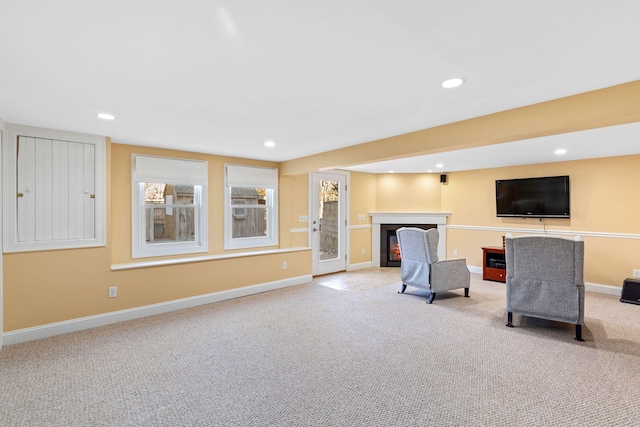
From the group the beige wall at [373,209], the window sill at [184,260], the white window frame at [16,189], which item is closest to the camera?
the beige wall at [373,209]

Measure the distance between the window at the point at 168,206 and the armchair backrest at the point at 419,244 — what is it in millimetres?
2935

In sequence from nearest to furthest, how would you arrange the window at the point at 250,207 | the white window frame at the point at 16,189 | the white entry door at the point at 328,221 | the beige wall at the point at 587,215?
1. the white window frame at the point at 16,189
2. the beige wall at the point at 587,215
3. the window at the point at 250,207
4. the white entry door at the point at 328,221

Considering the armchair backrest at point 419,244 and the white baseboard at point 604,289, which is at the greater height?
the armchair backrest at point 419,244

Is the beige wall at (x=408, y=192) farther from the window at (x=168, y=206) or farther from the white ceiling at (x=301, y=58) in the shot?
the white ceiling at (x=301, y=58)

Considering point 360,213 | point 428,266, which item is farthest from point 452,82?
point 360,213

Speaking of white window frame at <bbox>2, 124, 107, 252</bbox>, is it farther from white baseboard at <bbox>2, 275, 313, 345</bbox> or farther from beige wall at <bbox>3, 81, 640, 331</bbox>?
white baseboard at <bbox>2, 275, 313, 345</bbox>

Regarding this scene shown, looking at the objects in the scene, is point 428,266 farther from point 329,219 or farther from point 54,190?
point 54,190

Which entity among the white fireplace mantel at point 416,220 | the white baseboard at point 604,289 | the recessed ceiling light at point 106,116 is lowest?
the white baseboard at point 604,289

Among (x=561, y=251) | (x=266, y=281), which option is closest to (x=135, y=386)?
(x=266, y=281)

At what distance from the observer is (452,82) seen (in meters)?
2.07

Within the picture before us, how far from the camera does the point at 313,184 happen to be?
5969mm

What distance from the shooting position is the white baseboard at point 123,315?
3136mm

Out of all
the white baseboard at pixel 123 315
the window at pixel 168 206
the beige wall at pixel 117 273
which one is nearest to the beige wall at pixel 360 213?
the beige wall at pixel 117 273

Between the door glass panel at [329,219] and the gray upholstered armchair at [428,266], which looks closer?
the gray upholstered armchair at [428,266]
